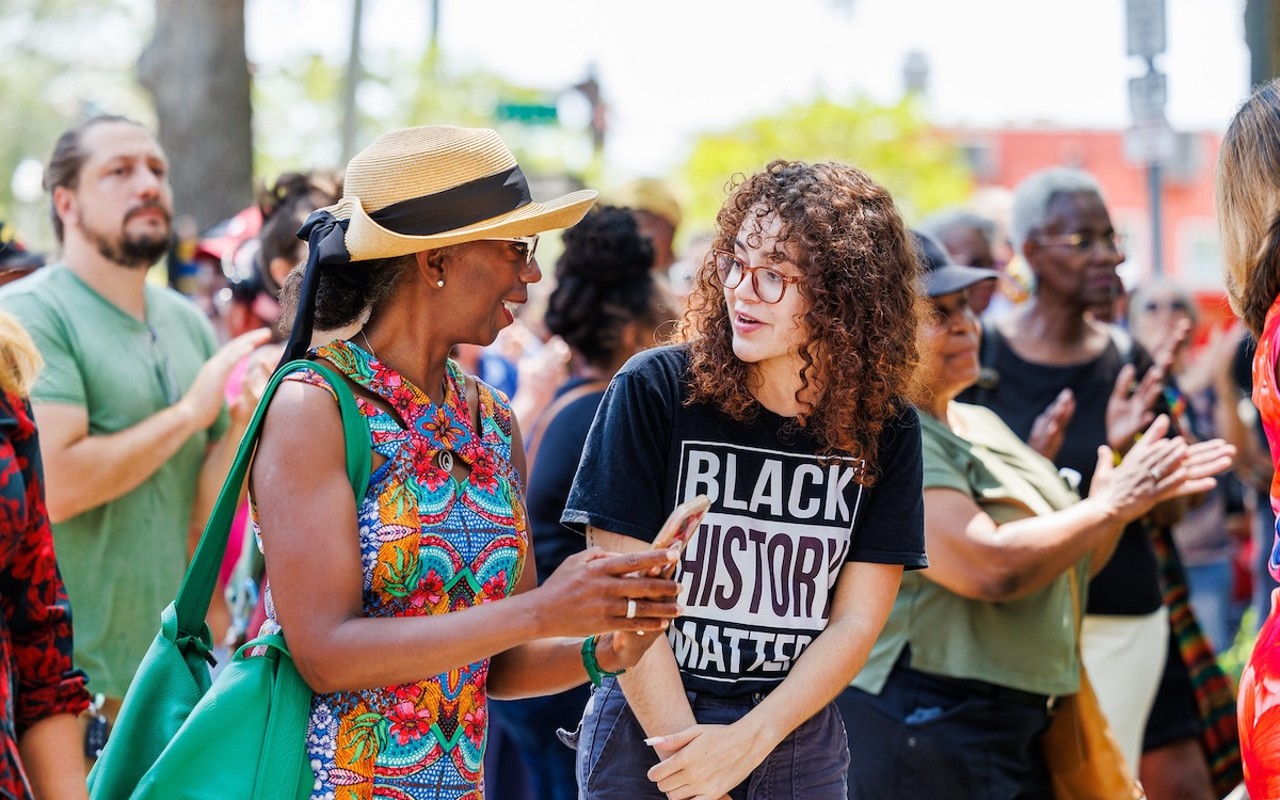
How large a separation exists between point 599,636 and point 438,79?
922 inches

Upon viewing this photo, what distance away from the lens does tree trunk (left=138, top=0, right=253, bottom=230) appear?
1008 centimetres

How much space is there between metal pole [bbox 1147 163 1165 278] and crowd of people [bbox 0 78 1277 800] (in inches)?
187

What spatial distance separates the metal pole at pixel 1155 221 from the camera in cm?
901

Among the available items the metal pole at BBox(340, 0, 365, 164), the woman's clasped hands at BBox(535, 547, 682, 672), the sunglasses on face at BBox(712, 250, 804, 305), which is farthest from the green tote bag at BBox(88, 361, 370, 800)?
the metal pole at BBox(340, 0, 365, 164)

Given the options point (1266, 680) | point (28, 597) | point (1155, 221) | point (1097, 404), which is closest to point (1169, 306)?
point (1155, 221)

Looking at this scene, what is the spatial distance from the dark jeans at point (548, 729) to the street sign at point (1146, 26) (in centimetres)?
561

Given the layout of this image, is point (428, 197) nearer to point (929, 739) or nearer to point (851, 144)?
point (929, 739)

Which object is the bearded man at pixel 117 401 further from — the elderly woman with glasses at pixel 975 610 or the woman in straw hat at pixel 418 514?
the elderly woman with glasses at pixel 975 610

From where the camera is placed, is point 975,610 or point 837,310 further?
point 975,610

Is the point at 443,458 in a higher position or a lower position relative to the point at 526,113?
lower

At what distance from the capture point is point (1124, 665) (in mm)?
5113

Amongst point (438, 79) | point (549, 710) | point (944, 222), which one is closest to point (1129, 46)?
point (944, 222)

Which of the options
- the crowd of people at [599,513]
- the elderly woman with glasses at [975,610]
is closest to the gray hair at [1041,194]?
the crowd of people at [599,513]

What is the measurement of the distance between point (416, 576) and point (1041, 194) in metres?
3.86
